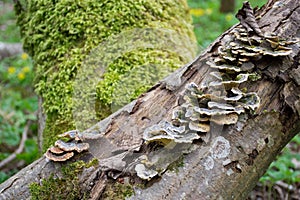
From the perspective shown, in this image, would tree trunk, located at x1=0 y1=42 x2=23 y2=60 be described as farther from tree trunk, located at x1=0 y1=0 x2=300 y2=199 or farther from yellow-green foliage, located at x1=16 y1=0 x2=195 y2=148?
tree trunk, located at x1=0 y1=0 x2=300 y2=199

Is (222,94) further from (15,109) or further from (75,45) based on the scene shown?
(15,109)

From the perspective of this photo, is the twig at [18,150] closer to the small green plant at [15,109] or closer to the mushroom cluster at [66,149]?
the small green plant at [15,109]

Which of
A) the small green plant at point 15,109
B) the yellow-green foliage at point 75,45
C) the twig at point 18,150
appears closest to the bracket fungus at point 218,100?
the yellow-green foliage at point 75,45

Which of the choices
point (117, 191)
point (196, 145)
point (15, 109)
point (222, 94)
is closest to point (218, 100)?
point (222, 94)

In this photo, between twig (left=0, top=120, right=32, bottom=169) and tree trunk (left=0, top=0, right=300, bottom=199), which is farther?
twig (left=0, top=120, right=32, bottom=169)

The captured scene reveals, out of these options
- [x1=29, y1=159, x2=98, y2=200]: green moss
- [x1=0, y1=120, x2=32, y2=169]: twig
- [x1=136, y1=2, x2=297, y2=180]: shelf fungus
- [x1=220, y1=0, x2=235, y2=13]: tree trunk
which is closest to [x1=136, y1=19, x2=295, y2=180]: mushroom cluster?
[x1=136, y1=2, x2=297, y2=180]: shelf fungus

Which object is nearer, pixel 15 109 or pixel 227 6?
pixel 15 109

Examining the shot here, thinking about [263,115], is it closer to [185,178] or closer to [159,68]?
[185,178]

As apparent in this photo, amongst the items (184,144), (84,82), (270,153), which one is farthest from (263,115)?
(84,82)
